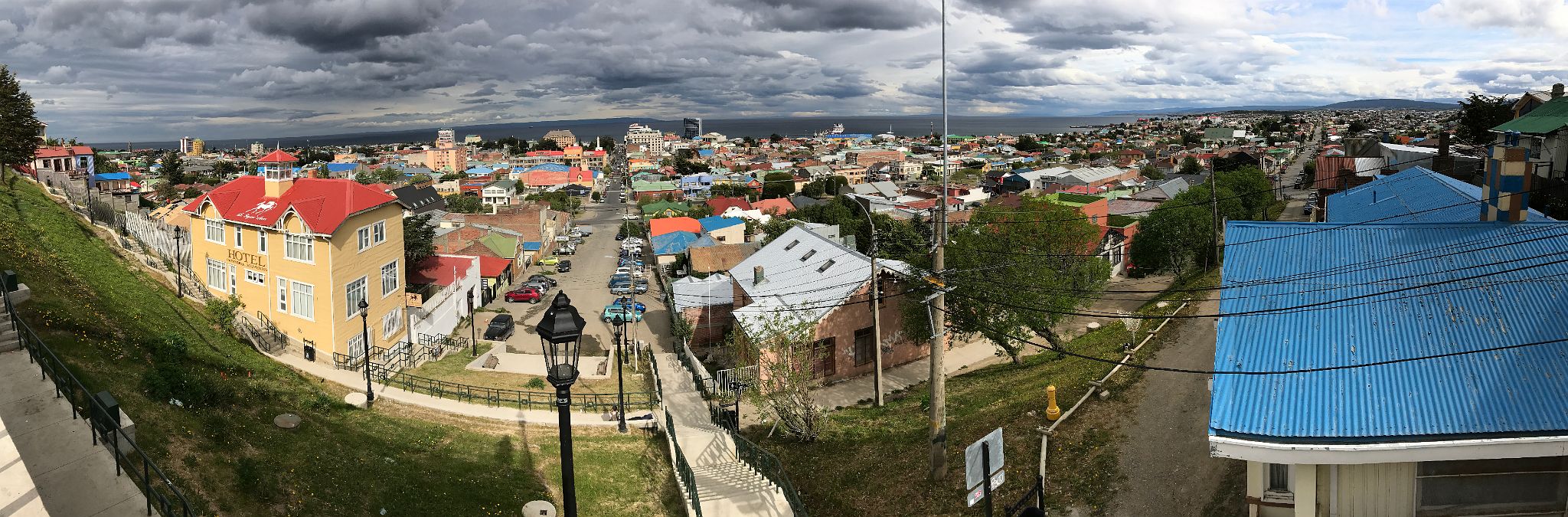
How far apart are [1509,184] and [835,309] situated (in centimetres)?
1656

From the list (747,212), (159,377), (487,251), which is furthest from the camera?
(747,212)

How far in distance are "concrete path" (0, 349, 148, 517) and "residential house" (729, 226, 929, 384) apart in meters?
14.8

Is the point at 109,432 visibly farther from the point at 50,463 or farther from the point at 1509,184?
the point at 1509,184

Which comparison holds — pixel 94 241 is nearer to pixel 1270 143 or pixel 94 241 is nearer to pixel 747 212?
pixel 747 212

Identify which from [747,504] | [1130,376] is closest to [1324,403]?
[1130,376]

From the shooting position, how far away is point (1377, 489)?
974 centimetres

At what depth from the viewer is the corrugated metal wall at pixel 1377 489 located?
31.7 ft

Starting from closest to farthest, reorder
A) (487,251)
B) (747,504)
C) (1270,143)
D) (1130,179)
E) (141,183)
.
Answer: (747,504), (487,251), (1130,179), (141,183), (1270,143)

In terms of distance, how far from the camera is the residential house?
25.5 meters

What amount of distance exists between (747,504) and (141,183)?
387ft

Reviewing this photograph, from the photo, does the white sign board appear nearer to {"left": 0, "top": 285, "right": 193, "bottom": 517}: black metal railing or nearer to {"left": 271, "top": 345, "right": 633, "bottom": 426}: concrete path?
{"left": 0, "top": 285, "right": 193, "bottom": 517}: black metal railing

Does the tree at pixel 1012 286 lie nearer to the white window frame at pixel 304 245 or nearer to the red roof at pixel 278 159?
the white window frame at pixel 304 245

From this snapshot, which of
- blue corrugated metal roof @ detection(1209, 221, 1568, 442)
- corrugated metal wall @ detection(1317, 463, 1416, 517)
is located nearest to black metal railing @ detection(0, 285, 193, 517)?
blue corrugated metal roof @ detection(1209, 221, 1568, 442)

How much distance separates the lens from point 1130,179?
308 ft
